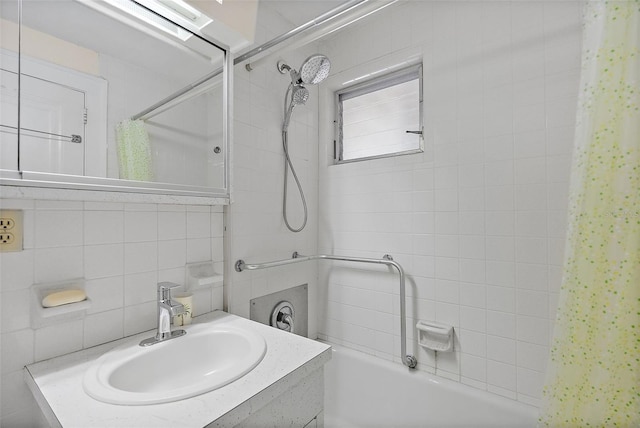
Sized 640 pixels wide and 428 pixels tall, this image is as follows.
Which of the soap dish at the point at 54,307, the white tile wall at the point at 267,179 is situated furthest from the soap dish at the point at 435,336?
the soap dish at the point at 54,307

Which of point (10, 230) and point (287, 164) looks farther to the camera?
point (287, 164)

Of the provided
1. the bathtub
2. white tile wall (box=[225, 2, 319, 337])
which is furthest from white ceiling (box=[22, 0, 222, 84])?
the bathtub

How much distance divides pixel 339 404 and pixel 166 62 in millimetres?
1810

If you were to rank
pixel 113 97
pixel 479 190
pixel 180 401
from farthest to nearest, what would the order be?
pixel 479 190
pixel 113 97
pixel 180 401

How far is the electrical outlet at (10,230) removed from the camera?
752 millimetres

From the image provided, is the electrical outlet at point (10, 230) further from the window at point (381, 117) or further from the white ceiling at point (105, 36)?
the window at point (381, 117)

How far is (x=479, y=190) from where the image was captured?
1.35 meters

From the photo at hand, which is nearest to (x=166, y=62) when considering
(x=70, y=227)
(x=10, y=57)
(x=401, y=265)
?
(x=10, y=57)

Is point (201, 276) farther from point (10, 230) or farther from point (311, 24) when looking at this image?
point (311, 24)

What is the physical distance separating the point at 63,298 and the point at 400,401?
1462 millimetres

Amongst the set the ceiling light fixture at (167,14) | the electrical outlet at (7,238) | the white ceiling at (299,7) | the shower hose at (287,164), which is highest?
the white ceiling at (299,7)

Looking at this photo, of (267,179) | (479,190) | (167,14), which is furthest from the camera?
(267,179)

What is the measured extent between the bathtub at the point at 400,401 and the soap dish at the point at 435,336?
0.52ft

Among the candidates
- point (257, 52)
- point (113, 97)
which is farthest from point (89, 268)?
point (257, 52)
